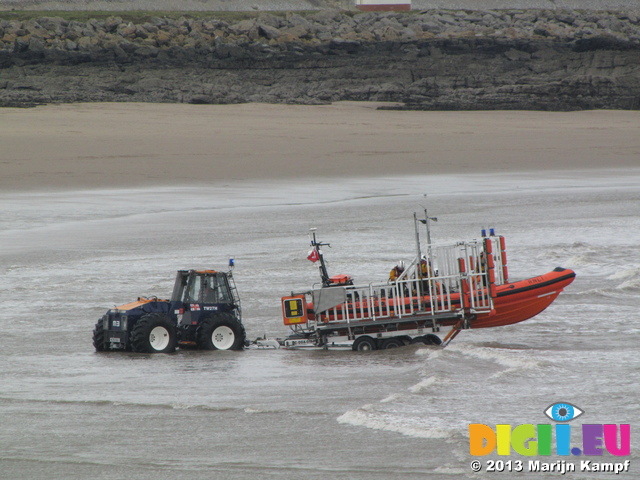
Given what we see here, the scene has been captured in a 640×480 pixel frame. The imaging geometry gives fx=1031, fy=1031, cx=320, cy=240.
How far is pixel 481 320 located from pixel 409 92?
43.7 metres

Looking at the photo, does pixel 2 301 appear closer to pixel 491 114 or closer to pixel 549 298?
pixel 549 298

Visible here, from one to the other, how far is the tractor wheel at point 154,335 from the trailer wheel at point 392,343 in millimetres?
2849

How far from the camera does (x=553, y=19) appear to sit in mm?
74938

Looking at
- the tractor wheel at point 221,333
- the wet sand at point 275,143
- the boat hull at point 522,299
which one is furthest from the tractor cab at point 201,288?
the wet sand at point 275,143

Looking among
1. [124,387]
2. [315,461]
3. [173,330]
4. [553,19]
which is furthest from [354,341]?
[553,19]

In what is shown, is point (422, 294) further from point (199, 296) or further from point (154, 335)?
point (154, 335)

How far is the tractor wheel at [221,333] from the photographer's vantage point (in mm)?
14055

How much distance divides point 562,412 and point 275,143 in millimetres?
30996

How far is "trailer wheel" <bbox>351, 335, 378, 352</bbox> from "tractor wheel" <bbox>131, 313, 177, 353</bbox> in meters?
2.48

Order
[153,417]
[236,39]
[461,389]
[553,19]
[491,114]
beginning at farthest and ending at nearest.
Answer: [553,19]
[236,39]
[491,114]
[461,389]
[153,417]

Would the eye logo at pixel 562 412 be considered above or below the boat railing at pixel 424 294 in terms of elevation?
below

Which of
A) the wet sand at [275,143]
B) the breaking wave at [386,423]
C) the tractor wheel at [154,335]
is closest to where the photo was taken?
the breaking wave at [386,423]

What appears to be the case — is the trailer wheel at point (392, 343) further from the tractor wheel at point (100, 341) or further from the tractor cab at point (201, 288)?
the tractor wheel at point (100, 341)

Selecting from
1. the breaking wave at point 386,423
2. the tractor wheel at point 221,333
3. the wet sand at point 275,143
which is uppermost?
the wet sand at point 275,143
